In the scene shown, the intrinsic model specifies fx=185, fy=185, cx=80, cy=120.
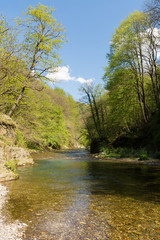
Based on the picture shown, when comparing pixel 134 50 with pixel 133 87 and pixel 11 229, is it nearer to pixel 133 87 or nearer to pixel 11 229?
pixel 133 87

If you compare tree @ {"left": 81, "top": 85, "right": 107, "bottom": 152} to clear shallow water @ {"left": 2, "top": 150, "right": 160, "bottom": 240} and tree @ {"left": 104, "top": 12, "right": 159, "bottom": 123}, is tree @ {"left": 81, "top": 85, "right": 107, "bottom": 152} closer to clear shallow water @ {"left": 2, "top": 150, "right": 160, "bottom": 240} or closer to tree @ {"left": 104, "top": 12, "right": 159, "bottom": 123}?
tree @ {"left": 104, "top": 12, "right": 159, "bottom": 123}

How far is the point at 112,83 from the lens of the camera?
2623 centimetres

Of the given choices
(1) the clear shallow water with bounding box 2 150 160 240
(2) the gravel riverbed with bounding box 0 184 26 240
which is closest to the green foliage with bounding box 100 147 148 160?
(1) the clear shallow water with bounding box 2 150 160 240

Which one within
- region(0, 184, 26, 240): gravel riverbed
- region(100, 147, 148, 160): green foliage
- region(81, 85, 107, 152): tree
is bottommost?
region(100, 147, 148, 160): green foliage

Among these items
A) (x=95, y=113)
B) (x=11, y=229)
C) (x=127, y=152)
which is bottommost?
(x=127, y=152)

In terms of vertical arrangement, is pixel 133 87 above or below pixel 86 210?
above

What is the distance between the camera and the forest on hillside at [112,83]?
37.7 ft

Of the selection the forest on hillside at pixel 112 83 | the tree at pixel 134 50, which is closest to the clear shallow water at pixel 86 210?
the forest on hillside at pixel 112 83

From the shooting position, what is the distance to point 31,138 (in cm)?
2142

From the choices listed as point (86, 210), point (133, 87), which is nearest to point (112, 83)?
point (133, 87)

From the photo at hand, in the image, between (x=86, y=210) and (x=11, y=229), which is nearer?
(x=11, y=229)

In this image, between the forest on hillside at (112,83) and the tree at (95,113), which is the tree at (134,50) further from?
the tree at (95,113)

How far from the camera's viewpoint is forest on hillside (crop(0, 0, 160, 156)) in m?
11.5

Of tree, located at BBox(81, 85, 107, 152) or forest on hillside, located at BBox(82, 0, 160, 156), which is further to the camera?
tree, located at BBox(81, 85, 107, 152)
